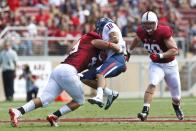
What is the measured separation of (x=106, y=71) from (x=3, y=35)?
13.4 metres

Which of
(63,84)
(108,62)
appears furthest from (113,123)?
(63,84)

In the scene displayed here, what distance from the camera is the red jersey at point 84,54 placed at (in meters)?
12.4

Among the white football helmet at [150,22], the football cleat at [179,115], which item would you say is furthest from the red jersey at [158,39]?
the football cleat at [179,115]

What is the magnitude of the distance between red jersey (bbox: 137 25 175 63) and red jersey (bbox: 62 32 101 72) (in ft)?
4.69

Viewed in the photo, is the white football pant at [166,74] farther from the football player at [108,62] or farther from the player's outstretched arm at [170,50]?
the football player at [108,62]

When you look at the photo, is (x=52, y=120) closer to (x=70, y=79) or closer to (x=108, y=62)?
→ (x=70, y=79)

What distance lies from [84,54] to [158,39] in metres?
1.79

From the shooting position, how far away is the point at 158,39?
13.6 metres

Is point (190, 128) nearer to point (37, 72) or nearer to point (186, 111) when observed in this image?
point (186, 111)

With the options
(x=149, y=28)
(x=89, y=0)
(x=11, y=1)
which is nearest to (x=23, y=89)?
(x=11, y=1)

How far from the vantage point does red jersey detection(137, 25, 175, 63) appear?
13.6m

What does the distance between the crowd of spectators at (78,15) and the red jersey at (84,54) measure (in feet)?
42.7

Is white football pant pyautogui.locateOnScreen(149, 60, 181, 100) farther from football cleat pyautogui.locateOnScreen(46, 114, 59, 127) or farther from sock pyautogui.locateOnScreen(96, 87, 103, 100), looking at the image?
football cleat pyautogui.locateOnScreen(46, 114, 59, 127)

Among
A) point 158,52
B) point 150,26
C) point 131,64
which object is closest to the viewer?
point 150,26
